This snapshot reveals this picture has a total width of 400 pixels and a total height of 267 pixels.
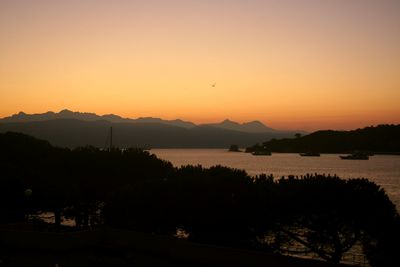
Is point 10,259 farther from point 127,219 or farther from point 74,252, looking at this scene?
point 127,219

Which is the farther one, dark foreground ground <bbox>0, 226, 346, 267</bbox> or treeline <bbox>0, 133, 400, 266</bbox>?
treeline <bbox>0, 133, 400, 266</bbox>

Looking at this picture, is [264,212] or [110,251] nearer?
[110,251]

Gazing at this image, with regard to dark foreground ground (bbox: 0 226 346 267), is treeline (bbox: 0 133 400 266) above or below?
above

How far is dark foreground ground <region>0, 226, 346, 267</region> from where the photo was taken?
19.4 m

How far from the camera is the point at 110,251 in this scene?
22688 millimetres

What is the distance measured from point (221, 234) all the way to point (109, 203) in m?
7.09

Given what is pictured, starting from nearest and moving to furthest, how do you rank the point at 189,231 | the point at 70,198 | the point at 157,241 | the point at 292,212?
the point at 157,241
the point at 292,212
the point at 189,231
the point at 70,198

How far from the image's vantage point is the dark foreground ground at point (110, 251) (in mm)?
19375

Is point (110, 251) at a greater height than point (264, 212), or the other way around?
point (264, 212)

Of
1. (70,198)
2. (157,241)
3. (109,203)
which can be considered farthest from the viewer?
(70,198)

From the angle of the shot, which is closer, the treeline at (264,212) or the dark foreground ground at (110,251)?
the dark foreground ground at (110,251)

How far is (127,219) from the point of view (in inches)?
1024

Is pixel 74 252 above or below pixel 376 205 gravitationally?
below

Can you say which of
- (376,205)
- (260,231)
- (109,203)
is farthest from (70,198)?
(376,205)
